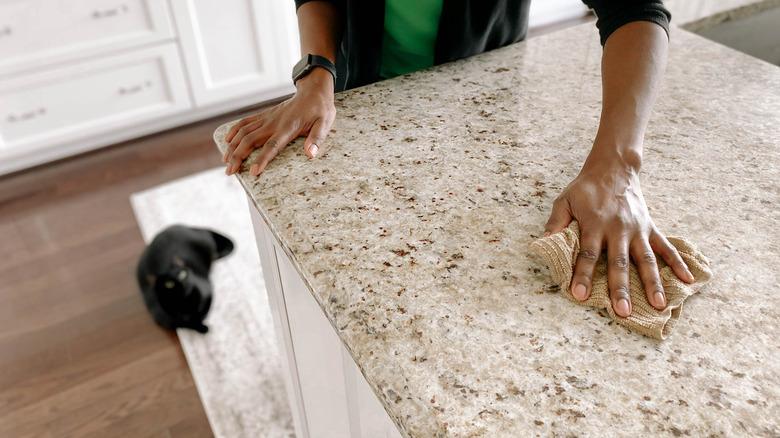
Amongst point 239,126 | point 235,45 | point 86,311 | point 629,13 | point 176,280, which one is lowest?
point 86,311

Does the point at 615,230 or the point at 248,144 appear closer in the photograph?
the point at 615,230

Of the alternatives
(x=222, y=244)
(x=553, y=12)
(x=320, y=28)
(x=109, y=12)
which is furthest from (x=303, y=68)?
(x=553, y=12)

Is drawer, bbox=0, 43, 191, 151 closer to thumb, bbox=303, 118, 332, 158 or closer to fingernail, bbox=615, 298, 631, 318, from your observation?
thumb, bbox=303, 118, 332, 158

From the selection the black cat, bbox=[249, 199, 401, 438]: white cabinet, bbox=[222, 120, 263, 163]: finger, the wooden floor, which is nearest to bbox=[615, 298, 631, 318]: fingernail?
bbox=[249, 199, 401, 438]: white cabinet

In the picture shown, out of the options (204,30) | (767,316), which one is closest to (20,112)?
(204,30)

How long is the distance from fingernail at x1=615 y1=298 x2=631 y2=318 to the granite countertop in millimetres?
19

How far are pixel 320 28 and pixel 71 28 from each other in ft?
4.99

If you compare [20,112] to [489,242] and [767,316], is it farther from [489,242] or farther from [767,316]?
[767,316]

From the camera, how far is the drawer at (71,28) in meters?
2.06

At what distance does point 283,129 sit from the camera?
2.80 ft

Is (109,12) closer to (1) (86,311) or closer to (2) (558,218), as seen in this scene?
Answer: (1) (86,311)

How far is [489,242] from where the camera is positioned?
650 millimetres

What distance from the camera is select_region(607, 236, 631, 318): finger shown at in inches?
22.1

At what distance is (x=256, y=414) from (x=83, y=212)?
45.1 inches
